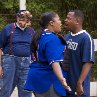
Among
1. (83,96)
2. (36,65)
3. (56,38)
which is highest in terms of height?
(56,38)

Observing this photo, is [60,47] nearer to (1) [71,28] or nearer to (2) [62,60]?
(2) [62,60]

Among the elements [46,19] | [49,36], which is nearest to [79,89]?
[49,36]

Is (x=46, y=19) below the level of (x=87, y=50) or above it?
above

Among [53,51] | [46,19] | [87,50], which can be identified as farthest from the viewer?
[87,50]

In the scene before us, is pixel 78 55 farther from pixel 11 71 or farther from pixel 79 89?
pixel 11 71

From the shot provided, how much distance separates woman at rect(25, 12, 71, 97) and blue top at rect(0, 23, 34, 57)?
1828 millimetres

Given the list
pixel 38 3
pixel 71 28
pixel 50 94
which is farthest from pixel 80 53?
pixel 38 3

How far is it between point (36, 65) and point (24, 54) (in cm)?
190

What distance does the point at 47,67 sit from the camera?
508cm

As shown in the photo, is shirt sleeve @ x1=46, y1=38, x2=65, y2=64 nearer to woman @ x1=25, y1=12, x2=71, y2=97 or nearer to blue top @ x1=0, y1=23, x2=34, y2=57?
woman @ x1=25, y1=12, x2=71, y2=97

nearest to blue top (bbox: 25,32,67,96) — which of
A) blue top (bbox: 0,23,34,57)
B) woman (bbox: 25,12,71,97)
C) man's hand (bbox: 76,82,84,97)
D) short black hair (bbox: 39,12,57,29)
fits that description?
woman (bbox: 25,12,71,97)

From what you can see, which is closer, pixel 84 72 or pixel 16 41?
pixel 84 72

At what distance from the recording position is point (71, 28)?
552 cm

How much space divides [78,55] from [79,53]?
0.10 ft
